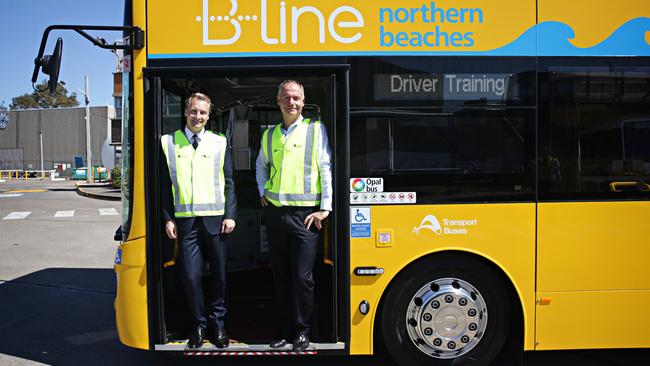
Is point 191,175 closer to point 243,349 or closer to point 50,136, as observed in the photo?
point 243,349

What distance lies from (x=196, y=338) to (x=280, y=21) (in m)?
2.44

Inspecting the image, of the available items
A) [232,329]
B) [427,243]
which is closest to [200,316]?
[232,329]

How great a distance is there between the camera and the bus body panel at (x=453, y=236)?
3506 millimetres

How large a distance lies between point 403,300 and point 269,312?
56.0 inches

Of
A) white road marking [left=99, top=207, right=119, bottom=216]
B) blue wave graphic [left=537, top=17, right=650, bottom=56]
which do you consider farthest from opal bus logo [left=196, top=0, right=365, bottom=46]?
white road marking [left=99, top=207, right=119, bottom=216]

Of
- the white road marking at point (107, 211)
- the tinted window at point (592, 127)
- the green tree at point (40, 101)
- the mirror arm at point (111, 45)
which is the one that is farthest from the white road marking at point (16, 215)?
the green tree at point (40, 101)

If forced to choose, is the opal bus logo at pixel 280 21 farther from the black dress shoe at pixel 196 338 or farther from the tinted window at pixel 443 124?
the black dress shoe at pixel 196 338

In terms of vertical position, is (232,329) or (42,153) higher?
(42,153)

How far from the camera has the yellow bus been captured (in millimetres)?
3500

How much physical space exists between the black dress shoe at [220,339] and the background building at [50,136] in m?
59.3

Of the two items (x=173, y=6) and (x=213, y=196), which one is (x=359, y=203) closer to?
(x=213, y=196)

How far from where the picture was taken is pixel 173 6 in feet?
11.5

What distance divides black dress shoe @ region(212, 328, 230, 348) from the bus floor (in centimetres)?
18

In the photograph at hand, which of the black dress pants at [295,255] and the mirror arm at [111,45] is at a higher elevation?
the mirror arm at [111,45]
